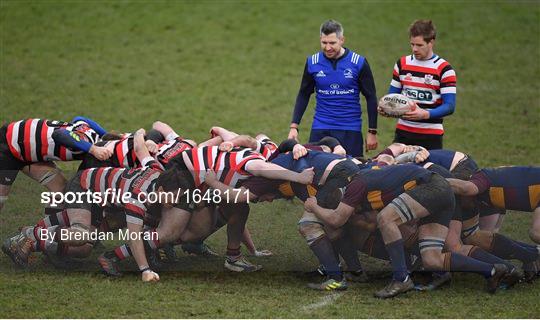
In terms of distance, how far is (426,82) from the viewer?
9.66 m

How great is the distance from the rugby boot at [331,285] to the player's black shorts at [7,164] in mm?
3096

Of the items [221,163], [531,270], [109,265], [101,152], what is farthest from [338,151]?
[109,265]

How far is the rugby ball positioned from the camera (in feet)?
30.6

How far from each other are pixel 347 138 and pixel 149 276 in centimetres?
270

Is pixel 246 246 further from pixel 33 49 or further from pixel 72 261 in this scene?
pixel 33 49

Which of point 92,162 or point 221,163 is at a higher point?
point 221,163

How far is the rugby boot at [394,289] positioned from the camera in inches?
317

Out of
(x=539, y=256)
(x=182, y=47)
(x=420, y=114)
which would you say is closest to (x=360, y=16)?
(x=182, y=47)

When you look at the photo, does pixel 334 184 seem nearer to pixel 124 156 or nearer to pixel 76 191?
pixel 124 156

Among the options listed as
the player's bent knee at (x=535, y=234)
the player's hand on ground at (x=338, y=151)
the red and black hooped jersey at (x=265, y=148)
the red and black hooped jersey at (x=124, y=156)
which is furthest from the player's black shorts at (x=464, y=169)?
the red and black hooped jersey at (x=124, y=156)

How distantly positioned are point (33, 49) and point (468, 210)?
1005cm

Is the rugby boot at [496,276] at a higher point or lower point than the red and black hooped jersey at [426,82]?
lower

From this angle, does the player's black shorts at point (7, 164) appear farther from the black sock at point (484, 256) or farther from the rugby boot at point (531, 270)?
the rugby boot at point (531, 270)

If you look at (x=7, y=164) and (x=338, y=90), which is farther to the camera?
(x=338, y=90)
